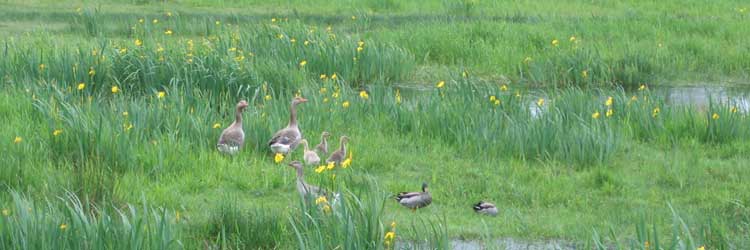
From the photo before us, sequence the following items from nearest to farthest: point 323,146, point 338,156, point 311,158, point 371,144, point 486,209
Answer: point 486,209 < point 311,158 < point 338,156 < point 323,146 < point 371,144

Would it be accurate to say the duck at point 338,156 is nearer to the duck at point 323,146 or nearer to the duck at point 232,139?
the duck at point 323,146

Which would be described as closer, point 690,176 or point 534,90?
point 690,176

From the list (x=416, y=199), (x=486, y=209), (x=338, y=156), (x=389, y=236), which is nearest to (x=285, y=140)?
(x=338, y=156)

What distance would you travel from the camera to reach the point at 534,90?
12.8 m

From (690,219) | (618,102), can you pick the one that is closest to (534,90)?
(618,102)

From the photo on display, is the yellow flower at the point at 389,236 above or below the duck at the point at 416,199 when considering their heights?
above

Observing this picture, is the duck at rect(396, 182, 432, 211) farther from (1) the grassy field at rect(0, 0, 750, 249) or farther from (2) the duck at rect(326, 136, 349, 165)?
(2) the duck at rect(326, 136, 349, 165)

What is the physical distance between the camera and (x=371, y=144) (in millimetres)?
9039

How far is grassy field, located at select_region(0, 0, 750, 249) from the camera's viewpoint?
6373 millimetres

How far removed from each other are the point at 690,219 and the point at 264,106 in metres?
4.11

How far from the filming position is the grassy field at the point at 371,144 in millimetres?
6373

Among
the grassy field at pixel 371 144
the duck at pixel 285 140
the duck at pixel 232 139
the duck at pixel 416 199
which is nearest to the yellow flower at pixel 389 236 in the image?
the grassy field at pixel 371 144

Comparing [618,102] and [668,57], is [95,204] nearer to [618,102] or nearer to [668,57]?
[618,102]

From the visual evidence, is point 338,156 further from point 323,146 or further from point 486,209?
point 486,209
